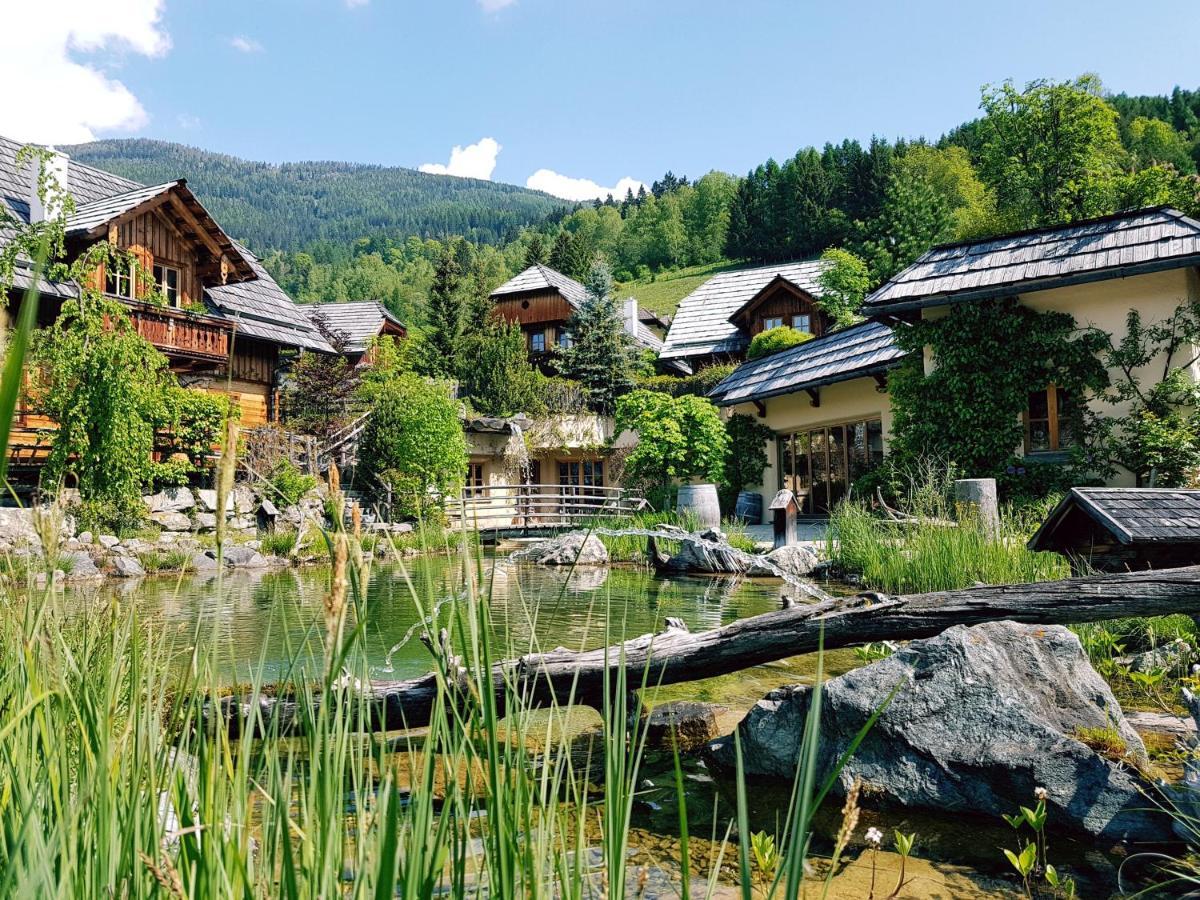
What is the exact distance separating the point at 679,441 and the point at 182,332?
35.4ft

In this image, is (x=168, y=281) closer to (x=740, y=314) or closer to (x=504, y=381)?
(x=504, y=381)

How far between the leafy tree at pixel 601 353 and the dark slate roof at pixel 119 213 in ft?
31.3

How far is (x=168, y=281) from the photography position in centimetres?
1812

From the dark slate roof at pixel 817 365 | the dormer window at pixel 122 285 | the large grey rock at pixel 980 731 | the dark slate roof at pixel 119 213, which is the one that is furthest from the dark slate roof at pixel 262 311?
the large grey rock at pixel 980 731

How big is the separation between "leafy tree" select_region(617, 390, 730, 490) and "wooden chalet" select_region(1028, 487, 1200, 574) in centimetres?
1278

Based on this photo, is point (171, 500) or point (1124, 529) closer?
point (1124, 529)

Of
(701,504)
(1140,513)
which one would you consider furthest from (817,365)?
(1140,513)

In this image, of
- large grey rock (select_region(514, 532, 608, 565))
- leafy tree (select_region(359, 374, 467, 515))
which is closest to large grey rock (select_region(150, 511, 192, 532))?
leafy tree (select_region(359, 374, 467, 515))

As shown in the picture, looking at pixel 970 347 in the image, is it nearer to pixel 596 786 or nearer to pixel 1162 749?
pixel 1162 749

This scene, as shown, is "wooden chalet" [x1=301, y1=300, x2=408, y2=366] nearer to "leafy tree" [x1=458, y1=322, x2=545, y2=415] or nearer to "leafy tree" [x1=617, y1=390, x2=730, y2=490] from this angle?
"leafy tree" [x1=458, y1=322, x2=545, y2=415]

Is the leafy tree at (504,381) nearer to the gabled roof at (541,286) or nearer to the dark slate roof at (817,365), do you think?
the dark slate roof at (817,365)

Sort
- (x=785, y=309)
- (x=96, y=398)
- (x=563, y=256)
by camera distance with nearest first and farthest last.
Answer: (x=96, y=398) < (x=785, y=309) < (x=563, y=256)

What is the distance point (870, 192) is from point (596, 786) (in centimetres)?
5815

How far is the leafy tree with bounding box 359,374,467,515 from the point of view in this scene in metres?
18.8
